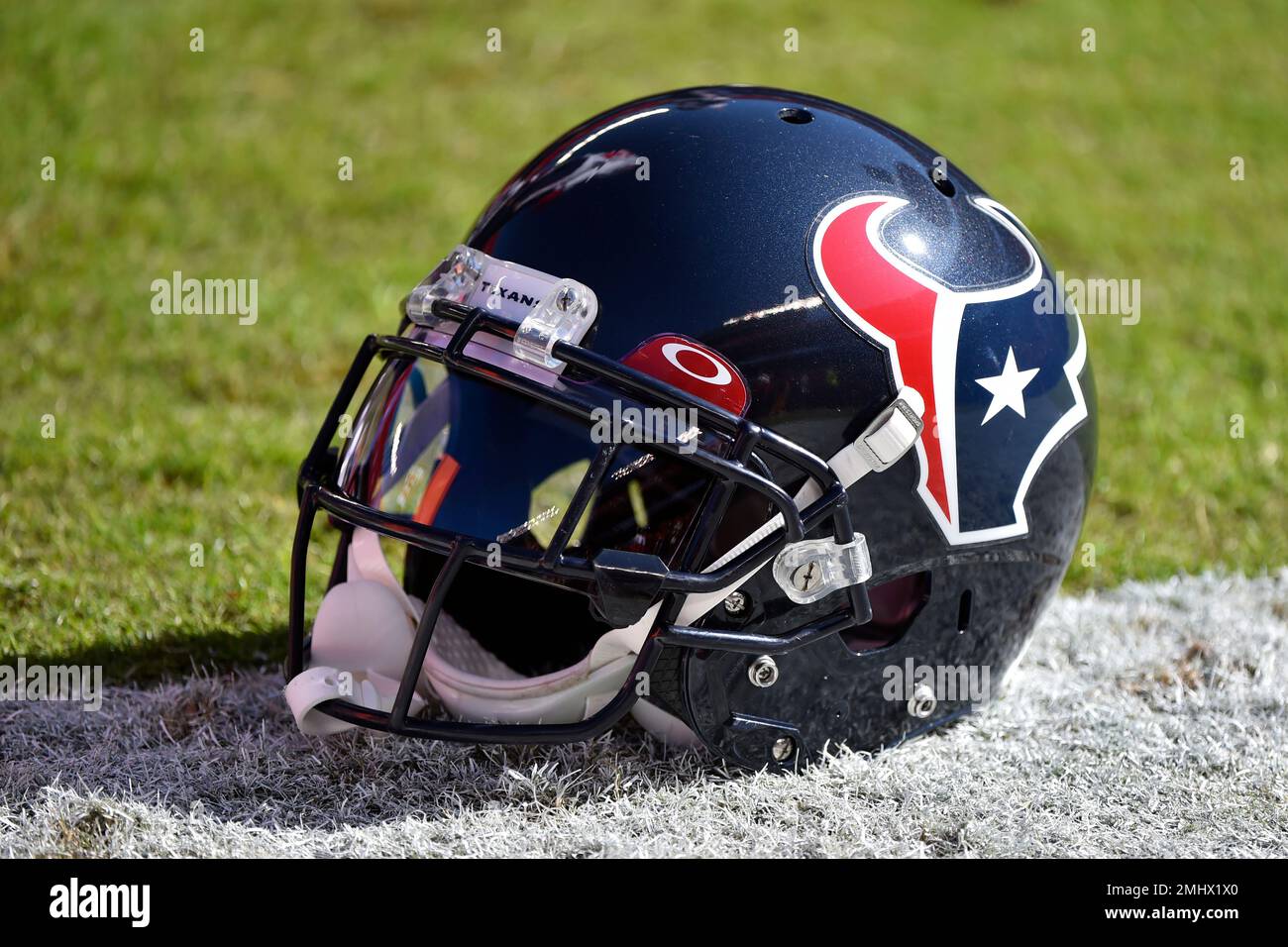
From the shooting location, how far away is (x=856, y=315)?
219cm

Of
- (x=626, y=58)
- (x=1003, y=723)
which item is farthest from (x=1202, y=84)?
(x=1003, y=723)

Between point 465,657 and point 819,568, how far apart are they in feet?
2.48

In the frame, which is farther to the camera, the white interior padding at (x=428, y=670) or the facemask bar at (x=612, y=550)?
the white interior padding at (x=428, y=670)

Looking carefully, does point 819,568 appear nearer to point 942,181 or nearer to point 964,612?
point 964,612

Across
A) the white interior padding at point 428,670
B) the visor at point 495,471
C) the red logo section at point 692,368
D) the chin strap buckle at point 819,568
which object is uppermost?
the red logo section at point 692,368

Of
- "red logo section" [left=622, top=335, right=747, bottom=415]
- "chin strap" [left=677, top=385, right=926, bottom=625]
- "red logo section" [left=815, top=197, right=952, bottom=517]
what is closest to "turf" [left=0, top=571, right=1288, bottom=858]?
"chin strap" [left=677, top=385, right=926, bottom=625]

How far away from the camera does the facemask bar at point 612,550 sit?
2045 millimetres

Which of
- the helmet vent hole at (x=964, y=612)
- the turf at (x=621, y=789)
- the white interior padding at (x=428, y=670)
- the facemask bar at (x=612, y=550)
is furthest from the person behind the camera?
the helmet vent hole at (x=964, y=612)

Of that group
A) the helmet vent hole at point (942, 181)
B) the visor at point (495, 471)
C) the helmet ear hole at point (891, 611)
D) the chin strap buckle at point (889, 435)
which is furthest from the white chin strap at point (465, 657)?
the helmet vent hole at point (942, 181)

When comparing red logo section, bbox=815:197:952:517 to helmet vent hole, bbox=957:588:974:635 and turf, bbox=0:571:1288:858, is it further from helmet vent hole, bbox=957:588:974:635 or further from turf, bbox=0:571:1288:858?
turf, bbox=0:571:1288:858

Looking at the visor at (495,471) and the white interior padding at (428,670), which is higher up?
the visor at (495,471)

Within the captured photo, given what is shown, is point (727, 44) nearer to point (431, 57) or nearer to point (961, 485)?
point (431, 57)

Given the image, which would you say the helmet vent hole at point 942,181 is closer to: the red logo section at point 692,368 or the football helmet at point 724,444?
the football helmet at point 724,444

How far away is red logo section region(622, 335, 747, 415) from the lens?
2.12 meters
